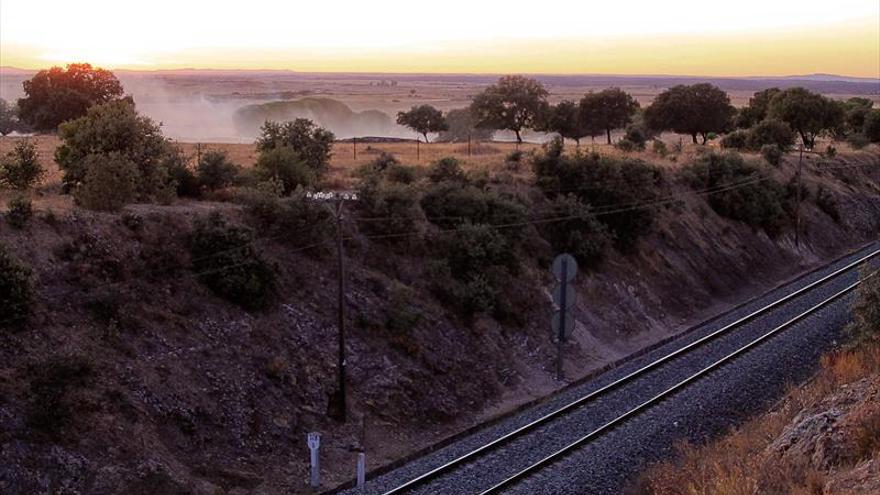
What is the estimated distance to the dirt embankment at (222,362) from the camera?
16.3m

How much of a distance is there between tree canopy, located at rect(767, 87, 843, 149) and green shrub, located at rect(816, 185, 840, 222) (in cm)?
1869

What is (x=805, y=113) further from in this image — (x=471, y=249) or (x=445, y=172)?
(x=471, y=249)

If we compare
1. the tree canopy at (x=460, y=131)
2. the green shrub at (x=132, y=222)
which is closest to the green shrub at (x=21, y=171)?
the green shrub at (x=132, y=222)

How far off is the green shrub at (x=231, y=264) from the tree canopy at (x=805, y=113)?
6395cm

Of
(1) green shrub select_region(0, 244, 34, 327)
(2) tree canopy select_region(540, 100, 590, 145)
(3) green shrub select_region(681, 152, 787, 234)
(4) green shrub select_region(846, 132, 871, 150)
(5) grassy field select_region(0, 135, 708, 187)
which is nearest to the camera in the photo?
(1) green shrub select_region(0, 244, 34, 327)

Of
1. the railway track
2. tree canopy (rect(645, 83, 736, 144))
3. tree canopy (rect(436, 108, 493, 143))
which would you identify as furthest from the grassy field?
tree canopy (rect(436, 108, 493, 143))

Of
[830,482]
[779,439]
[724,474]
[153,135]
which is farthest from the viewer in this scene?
[153,135]

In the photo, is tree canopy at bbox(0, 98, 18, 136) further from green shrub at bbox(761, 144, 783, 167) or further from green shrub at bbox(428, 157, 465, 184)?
green shrub at bbox(761, 144, 783, 167)

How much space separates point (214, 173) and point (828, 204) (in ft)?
147

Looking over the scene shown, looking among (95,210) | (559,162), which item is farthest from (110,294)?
(559,162)

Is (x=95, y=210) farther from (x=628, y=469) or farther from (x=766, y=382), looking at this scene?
(x=766, y=382)

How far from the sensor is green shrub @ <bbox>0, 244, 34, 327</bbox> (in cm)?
1703

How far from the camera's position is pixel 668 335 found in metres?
31.9

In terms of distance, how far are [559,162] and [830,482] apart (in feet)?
88.5
